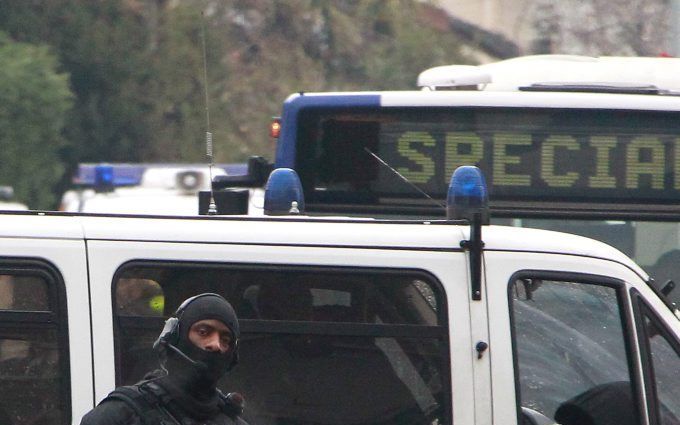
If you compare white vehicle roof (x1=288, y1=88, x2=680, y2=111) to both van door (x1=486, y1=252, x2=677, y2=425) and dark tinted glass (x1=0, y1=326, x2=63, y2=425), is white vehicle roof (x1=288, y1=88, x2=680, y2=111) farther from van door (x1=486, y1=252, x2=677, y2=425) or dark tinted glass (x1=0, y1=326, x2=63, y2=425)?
dark tinted glass (x1=0, y1=326, x2=63, y2=425)

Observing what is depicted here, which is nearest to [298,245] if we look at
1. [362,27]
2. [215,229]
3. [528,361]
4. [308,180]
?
[215,229]

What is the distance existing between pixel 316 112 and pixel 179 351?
340 centimetres

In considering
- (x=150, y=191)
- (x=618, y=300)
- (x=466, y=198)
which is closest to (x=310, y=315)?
(x=466, y=198)

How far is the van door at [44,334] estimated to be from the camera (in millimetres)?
3541

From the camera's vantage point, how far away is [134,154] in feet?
112

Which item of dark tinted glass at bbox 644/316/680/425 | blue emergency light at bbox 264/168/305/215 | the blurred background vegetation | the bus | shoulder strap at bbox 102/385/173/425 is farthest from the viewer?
the blurred background vegetation

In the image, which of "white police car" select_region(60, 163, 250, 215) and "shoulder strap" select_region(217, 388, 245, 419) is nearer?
"shoulder strap" select_region(217, 388, 245, 419)

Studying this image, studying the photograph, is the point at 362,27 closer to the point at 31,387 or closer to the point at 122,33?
the point at 122,33

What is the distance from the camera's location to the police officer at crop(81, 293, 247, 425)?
292cm

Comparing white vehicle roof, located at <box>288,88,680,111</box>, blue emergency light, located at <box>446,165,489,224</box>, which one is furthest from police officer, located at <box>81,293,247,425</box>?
white vehicle roof, located at <box>288,88,680,111</box>

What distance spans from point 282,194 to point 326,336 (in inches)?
35.8

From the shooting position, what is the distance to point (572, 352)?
12.4ft

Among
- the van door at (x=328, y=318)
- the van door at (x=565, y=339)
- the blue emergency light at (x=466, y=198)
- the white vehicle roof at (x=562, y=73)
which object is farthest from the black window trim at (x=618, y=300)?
the white vehicle roof at (x=562, y=73)

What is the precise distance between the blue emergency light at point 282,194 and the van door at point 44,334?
0.95 meters
